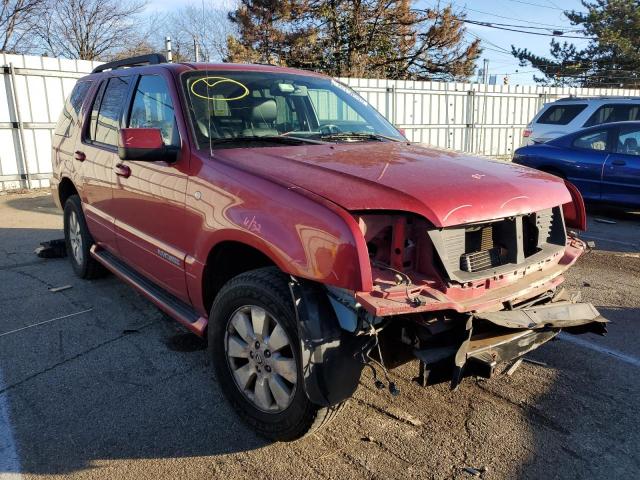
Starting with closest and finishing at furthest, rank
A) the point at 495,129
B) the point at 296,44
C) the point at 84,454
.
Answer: the point at 84,454 → the point at 495,129 → the point at 296,44

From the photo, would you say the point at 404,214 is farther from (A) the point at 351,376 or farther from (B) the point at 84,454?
(B) the point at 84,454

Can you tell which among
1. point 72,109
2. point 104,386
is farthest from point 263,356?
point 72,109

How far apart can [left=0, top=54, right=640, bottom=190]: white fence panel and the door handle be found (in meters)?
1.57

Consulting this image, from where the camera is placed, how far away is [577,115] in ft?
34.9

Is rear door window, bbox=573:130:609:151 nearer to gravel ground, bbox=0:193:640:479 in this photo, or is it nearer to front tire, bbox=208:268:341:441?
gravel ground, bbox=0:193:640:479

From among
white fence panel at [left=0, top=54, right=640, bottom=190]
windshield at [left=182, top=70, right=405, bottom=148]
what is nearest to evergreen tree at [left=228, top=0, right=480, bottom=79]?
white fence panel at [left=0, top=54, right=640, bottom=190]

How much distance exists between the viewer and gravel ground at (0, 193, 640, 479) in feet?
8.69

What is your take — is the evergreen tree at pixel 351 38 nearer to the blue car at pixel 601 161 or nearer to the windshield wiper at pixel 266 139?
the blue car at pixel 601 161

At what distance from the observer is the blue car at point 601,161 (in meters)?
8.27

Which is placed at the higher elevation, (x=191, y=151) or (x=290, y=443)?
(x=191, y=151)

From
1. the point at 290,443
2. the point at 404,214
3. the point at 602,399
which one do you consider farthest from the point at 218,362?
the point at 602,399

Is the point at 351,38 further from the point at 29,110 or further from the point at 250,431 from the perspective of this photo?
the point at 250,431

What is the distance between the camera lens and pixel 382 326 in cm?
245

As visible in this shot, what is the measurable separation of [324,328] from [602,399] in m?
1.96
